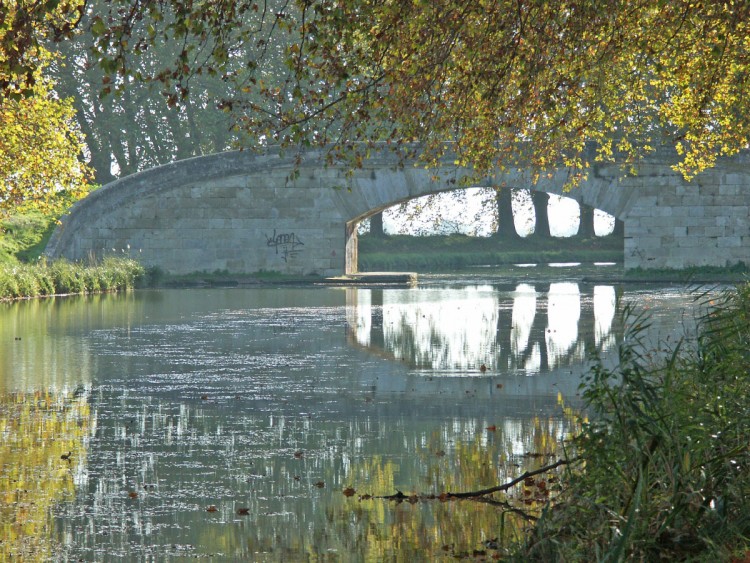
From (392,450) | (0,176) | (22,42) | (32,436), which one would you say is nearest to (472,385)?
(392,450)

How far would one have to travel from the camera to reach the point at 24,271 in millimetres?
31344

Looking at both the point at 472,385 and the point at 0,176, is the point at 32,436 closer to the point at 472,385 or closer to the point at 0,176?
the point at 472,385

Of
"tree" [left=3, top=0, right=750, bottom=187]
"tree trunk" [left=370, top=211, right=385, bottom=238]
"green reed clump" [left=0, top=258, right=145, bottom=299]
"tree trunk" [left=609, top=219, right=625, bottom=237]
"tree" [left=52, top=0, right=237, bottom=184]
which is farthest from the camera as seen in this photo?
"tree trunk" [left=370, top=211, right=385, bottom=238]

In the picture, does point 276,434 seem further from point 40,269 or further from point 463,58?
point 40,269

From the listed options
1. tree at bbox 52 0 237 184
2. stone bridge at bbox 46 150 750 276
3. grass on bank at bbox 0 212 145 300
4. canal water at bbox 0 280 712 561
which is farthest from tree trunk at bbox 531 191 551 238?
canal water at bbox 0 280 712 561

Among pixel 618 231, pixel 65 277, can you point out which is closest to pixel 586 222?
pixel 618 231

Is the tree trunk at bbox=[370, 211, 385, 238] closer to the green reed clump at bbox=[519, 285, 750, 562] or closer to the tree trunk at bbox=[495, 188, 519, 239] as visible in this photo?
the tree trunk at bbox=[495, 188, 519, 239]

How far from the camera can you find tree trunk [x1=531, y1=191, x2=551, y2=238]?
65562 mm

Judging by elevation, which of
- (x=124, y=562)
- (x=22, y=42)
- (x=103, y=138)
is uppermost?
(x=103, y=138)

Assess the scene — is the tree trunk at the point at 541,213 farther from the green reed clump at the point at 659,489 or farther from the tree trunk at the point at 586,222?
the green reed clump at the point at 659,489

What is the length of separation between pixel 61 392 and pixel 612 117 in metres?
7.59

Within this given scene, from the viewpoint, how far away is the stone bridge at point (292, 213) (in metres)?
38.5

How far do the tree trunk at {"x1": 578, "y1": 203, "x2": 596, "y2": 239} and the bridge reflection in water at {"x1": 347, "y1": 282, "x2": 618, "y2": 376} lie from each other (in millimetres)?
34792

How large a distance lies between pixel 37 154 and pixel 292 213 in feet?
51.1
